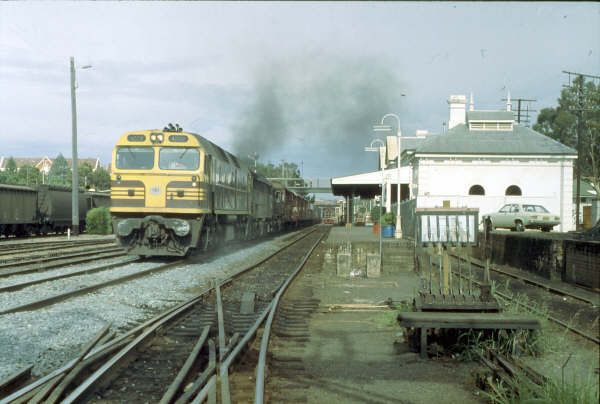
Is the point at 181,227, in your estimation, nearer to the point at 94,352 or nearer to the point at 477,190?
the point at 94,352

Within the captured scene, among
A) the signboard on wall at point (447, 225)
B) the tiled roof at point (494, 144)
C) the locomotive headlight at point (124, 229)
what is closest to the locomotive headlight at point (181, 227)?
the locomotive headlight at point (124, 229)

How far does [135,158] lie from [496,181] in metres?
22.3

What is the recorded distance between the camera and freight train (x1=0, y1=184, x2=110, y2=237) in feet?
86.2

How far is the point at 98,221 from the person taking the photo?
31.1m

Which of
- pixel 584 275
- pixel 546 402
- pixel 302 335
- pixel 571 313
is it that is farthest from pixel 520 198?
pixel 546 402

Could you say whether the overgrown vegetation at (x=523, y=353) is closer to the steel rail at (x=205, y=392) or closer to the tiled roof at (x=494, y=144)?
the steel rail at (x=205, y=392)

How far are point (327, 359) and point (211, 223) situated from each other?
33.9ft

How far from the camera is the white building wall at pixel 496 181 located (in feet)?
96.7

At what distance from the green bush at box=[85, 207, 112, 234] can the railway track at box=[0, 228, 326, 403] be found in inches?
991

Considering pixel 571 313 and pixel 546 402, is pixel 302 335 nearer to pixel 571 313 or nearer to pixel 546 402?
pixel 546 402

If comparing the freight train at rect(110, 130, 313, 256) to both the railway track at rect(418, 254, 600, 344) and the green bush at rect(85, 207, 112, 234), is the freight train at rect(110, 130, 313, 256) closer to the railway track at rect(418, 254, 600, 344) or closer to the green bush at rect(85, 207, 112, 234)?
the railway track at rect(418, 254, 600, 344)

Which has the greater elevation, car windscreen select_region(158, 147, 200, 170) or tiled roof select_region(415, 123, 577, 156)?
tiled roof select_region(415, 123, 577, 156)

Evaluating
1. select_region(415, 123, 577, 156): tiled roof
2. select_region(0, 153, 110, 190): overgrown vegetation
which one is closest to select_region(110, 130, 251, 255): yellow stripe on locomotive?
select_region(415, 123, 577, 156): tiled roof

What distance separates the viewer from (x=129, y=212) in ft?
45.5
